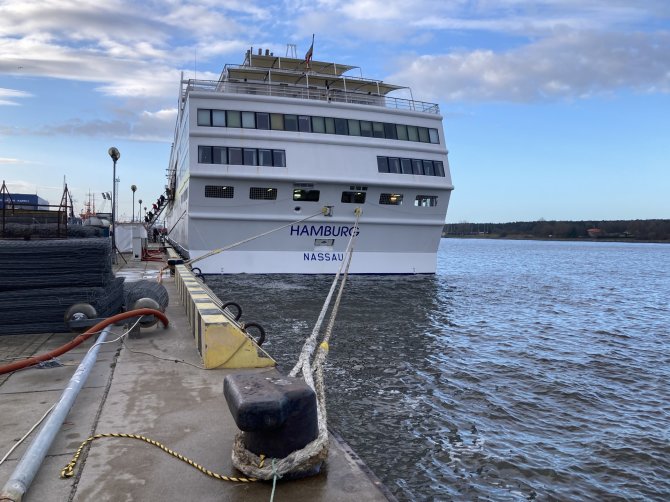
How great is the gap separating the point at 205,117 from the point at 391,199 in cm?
788

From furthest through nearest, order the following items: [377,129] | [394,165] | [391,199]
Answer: [377,129], [394,165], [391,199]

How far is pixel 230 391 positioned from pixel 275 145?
1698cm

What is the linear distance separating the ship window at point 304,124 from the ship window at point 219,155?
315cm

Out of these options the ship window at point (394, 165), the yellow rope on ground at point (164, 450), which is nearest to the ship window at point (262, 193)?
the ship window at point (394, 165)

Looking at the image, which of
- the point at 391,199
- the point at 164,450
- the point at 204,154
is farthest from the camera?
the point at 391,199

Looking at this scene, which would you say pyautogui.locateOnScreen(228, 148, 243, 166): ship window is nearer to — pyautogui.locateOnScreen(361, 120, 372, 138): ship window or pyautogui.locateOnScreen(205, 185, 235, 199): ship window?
pyautogui.locateOnScreen(205, 185, 235, 199): ship window

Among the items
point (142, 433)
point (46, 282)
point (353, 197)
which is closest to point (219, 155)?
point (353, 197)

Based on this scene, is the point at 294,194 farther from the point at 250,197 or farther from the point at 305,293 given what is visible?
the point at 305,293

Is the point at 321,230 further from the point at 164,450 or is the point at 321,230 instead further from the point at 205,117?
the point at 164,450

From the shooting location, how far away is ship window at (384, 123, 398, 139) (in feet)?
71.3

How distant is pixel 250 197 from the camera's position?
1948 centimetres

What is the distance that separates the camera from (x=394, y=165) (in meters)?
21.3

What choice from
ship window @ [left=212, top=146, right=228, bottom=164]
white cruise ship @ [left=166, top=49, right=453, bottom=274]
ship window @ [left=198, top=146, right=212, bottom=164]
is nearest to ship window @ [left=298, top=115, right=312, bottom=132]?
white cruise ship @ [left=166, top=49, right=453, bottom=274]

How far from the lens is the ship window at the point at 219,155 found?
19234 mm
